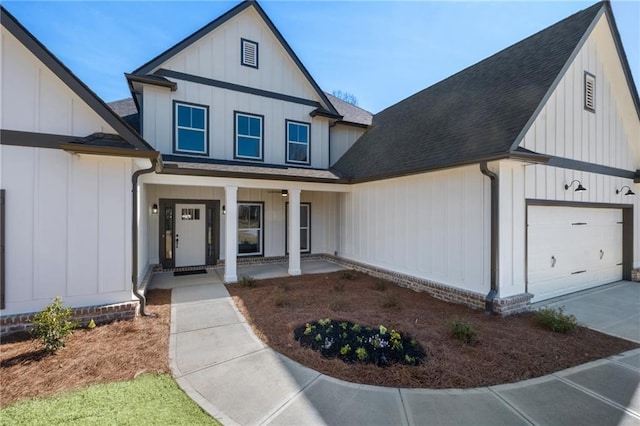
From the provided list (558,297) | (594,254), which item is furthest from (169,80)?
(594,254)

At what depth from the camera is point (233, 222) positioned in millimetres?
8648

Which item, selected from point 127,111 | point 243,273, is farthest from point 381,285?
point 127,111

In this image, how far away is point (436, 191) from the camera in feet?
24.7

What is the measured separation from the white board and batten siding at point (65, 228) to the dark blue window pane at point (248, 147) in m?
5.18

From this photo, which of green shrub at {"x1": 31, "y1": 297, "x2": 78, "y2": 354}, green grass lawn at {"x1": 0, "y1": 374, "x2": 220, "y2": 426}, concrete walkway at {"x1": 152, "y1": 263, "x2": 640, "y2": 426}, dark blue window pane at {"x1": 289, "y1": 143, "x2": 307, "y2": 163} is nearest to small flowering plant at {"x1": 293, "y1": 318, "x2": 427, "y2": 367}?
concrete walkway at {"x1": 152, "y1": 263, "x2": 640, "y2": 426}

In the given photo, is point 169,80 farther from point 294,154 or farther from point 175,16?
point 294,154

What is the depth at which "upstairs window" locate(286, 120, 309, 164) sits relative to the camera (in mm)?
11672

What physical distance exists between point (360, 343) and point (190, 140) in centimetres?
869

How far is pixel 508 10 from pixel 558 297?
784 cm

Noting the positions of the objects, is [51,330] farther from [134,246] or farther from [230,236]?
[230,236]

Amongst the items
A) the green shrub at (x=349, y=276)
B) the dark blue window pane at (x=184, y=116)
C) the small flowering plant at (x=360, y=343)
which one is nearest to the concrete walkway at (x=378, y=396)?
the small flowering plant at (x=360, y=343)

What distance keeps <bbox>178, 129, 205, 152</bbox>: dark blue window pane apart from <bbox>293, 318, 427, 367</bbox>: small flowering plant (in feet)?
24.6

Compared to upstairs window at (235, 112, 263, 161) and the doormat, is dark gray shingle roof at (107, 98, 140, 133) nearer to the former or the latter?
upstairs window at (235, 112, 263, 161)

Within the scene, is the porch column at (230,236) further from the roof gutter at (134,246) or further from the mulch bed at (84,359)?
the mulch bed at (84,359)
